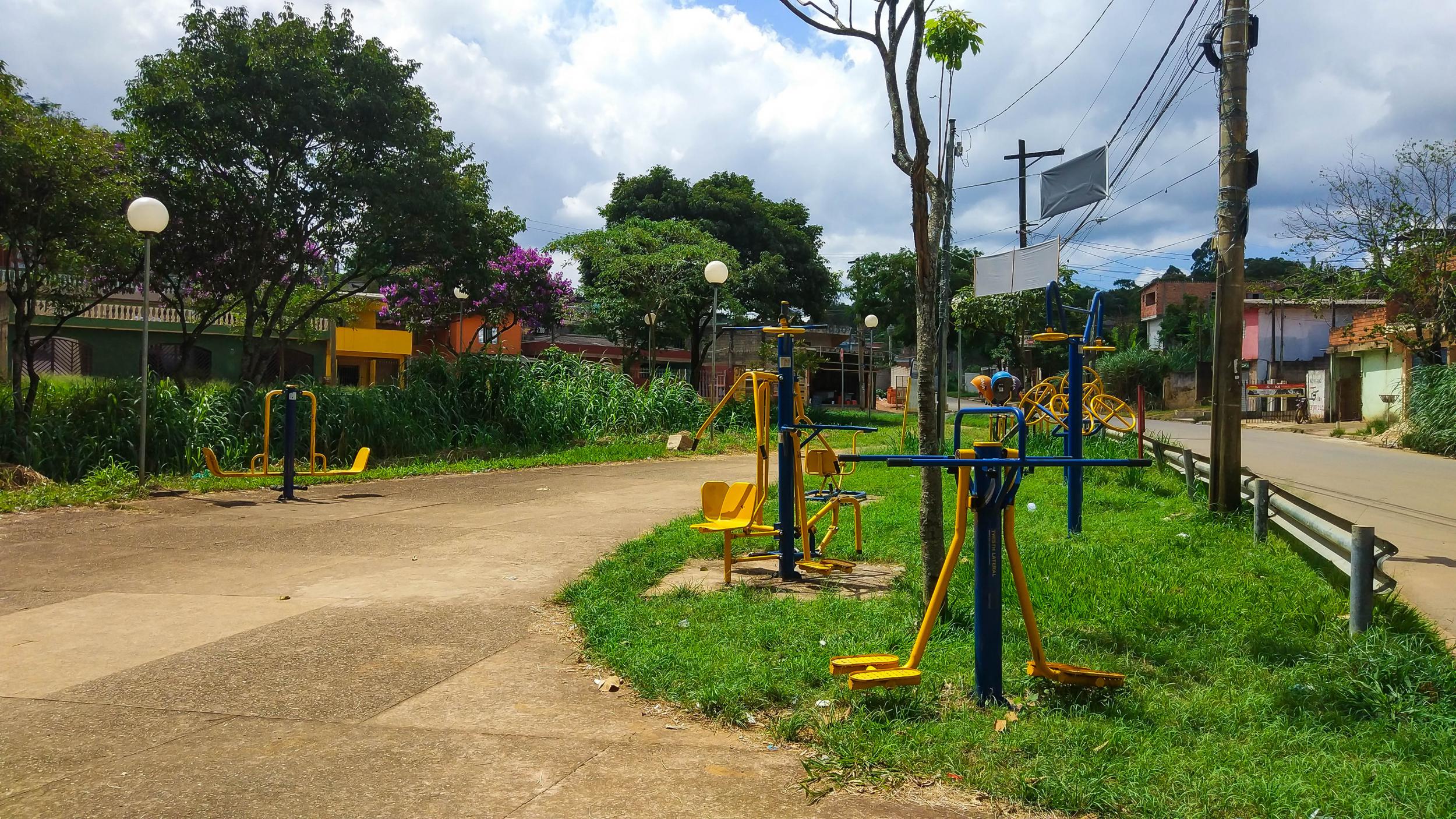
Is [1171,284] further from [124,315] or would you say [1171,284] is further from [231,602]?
[231,602]

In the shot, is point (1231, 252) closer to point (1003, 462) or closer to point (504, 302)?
point (1003, 462)

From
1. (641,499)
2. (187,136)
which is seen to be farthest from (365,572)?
(187,136)

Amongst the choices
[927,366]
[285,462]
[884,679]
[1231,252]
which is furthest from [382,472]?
[884,679]

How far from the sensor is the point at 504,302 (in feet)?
112

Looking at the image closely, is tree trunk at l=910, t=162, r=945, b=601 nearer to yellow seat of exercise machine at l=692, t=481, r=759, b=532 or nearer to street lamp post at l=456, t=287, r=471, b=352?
yellow seat of exercise machine at l=692, t=481, r=759, b=532

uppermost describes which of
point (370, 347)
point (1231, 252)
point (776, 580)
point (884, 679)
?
point (370, 347)

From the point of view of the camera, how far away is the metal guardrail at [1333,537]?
4652 mm

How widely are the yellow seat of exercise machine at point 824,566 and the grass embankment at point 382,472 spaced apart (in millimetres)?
8232

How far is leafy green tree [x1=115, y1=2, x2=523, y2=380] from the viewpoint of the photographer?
624 inches

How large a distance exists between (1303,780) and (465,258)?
18.1 m

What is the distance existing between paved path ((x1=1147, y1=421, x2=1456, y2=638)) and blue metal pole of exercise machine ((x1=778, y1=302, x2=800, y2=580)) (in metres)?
3.77

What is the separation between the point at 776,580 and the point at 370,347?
32961 mm

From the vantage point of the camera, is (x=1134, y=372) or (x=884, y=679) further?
(x=1134, y=372)

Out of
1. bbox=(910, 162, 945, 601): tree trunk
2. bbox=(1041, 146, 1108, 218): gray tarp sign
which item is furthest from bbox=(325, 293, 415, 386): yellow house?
bbox=(910, 162, 945, 601): tree trunk
